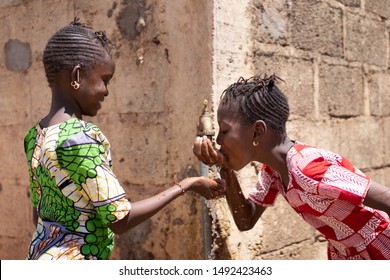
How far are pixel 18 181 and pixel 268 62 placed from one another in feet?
6.62

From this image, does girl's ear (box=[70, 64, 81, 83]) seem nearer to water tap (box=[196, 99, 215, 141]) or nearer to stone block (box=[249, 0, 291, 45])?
water tap (box=[196, 99, 215, 141])

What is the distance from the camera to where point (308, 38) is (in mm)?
3400

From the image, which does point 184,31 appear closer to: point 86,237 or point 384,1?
point 86,237

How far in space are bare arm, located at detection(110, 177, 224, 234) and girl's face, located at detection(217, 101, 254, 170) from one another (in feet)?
0.51

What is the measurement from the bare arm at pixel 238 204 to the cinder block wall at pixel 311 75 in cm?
37

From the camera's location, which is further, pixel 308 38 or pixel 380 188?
pixel 308 38

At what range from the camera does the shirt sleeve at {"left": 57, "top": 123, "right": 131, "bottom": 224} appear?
1.69 meters

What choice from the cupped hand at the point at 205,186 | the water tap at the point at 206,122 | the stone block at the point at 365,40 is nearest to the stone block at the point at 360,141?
the stone block at the point at 365,40

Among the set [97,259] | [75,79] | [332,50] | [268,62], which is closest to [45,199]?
[97,259]

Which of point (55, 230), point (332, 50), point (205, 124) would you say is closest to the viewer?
point (55, 230)

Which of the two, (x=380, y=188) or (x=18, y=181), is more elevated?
(x=380, y=188)

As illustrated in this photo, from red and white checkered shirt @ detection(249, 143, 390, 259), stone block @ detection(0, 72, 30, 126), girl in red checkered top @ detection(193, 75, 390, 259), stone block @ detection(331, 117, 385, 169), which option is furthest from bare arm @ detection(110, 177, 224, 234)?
stone block @ detection(0, 72, 30, 126)

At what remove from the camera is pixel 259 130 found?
2.11 metres

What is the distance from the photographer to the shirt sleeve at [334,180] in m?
1.86
